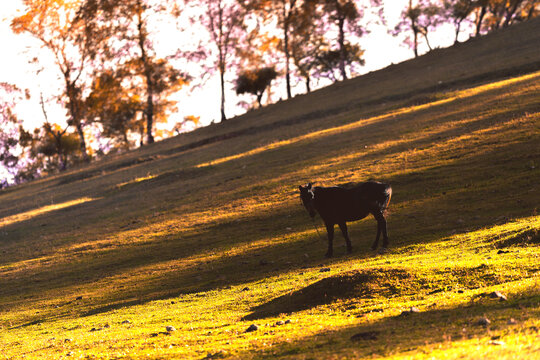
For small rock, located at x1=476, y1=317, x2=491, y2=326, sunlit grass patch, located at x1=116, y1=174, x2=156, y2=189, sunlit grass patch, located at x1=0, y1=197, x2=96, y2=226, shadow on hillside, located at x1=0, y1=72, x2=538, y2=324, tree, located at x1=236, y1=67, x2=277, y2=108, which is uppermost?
tree, located at x1=236, y1=67, x2=277, y2=108

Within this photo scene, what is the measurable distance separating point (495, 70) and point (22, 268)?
47608 millimetres

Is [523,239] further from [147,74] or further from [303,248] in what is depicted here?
[147,74]

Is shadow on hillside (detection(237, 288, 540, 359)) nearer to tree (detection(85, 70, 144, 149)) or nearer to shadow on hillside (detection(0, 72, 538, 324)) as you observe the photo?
shadow on hillside (detection(0, 72, 538, 324))

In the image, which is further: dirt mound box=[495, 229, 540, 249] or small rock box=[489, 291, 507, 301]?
dirt mound box=[495, 229, 540, 249]

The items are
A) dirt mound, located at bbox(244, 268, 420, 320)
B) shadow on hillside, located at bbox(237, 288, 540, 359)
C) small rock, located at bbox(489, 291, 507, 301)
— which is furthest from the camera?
dirt mound, located at bbox(244, 268, 420, 320)

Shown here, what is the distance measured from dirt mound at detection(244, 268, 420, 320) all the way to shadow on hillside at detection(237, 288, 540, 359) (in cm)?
198

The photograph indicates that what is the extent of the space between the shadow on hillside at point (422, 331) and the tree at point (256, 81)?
8576 cm

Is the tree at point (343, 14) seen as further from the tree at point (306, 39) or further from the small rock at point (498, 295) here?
the small rock at point (498, 295)

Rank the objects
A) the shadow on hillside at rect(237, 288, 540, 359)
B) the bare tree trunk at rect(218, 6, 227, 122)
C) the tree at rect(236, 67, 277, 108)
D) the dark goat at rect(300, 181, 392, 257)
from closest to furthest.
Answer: the shadow on hillside at rect(237, 288, 540, 359), the dark goat at rect(300, 181, 392, 257), the bare tree trunk at rect(218, 6, 227, 122), the tree at rect(236, 67, 277, 108)

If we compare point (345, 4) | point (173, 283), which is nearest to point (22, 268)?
point (173, 283)

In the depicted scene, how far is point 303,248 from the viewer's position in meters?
21.9

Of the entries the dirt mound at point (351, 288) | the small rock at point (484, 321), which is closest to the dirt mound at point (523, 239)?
the dirt mound at point (351, 288)

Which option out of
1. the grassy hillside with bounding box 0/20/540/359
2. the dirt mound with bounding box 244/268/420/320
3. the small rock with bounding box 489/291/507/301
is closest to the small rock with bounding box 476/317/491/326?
the grassy hillside with bounding box 0/20/540/359

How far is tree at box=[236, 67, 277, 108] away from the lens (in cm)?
9669
